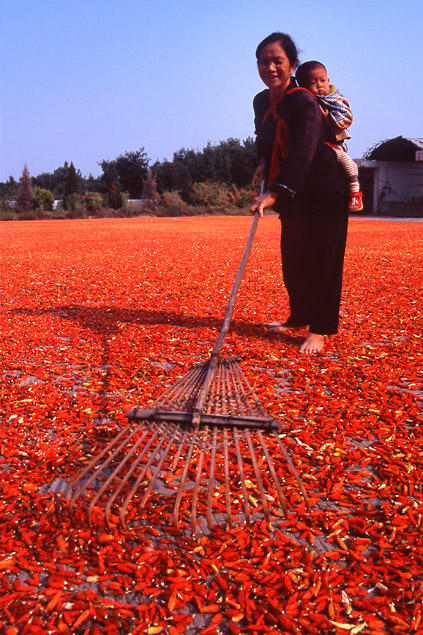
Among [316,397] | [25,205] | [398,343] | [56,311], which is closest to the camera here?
[316,397]

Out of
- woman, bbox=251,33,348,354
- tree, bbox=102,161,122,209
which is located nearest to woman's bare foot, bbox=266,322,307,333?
woman, bbox=251,33,348,354

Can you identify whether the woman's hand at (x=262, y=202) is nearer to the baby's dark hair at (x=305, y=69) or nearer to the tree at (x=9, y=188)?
the baby's dark hair at (x=305, y=69)

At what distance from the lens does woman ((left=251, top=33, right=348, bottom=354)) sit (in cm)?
280

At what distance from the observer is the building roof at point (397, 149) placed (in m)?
22.0

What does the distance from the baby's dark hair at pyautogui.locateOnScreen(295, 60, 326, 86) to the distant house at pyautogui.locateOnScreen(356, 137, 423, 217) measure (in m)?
20.2

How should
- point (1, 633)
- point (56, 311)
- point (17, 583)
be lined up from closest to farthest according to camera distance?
point (1, 633), point (17, 583), point (56, 311)

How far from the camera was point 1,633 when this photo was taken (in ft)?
3.73

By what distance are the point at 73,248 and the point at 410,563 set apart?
10.3 meters

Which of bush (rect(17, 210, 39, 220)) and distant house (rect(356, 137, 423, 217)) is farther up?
distant house (rect(356, 137, 423, 217))

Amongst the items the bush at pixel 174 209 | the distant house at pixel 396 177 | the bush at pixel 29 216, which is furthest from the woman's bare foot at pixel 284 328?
the bush at pixel 29 216

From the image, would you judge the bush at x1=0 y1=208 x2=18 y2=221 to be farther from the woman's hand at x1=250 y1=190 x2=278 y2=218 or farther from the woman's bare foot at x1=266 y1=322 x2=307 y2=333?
the woman's hand at x1=250 y1=190 x2=278 y2=218

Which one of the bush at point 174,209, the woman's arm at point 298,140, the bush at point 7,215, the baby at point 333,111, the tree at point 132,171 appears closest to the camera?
the woman's arm at point 298,140

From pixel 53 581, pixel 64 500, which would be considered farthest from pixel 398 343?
pixel 53 581

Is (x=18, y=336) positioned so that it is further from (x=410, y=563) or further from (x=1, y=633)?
(x=410, y=563)
